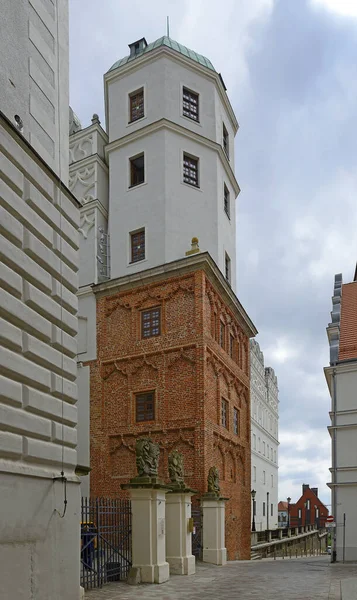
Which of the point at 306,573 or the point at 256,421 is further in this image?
the point at 256,421

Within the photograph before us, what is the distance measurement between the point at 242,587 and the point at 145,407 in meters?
11.3

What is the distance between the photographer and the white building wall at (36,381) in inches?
358

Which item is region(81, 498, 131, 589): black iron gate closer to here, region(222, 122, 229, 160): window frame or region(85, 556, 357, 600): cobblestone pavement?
region(85, 556, 357, 600): cobblestone pavement

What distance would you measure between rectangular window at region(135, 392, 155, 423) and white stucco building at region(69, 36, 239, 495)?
238 centimetres

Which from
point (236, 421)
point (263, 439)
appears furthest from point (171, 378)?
point (263, 439)

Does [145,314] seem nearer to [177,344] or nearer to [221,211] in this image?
[177,344]

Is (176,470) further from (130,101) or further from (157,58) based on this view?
(157,58)

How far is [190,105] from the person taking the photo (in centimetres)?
3067

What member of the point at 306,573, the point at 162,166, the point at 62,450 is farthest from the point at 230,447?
the point at 62,450

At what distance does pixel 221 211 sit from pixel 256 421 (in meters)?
30.8

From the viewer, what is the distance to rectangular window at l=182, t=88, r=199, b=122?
99.8 ft

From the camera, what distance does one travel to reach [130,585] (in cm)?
1642

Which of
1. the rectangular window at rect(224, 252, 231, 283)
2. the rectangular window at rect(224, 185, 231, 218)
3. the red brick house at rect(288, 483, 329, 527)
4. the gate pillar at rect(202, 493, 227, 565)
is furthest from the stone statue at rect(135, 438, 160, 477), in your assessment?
the red brick house at rect(288, 483, 329, 527)

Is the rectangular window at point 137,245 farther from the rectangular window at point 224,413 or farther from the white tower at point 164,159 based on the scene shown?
the rectangular window at point 224,413
